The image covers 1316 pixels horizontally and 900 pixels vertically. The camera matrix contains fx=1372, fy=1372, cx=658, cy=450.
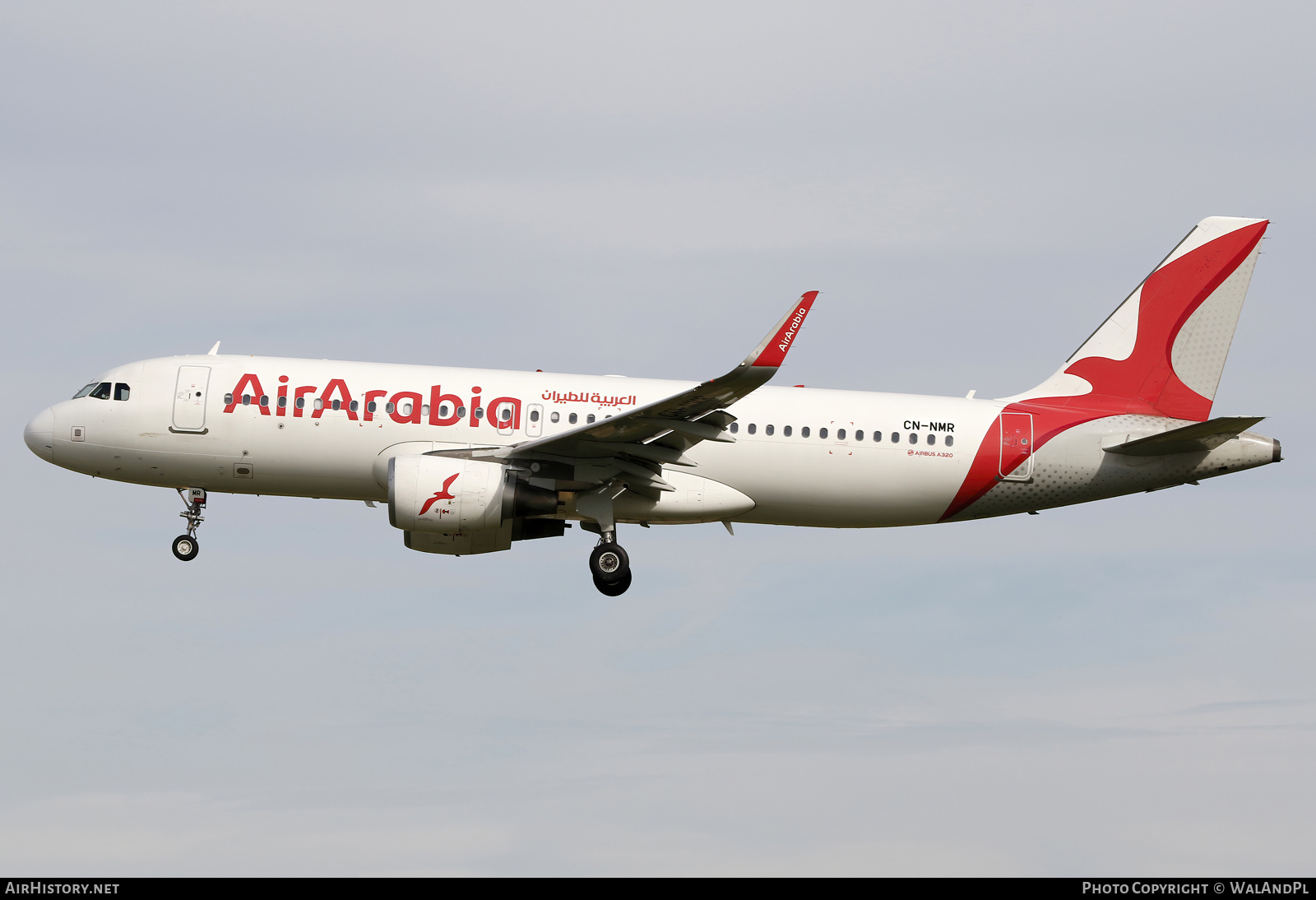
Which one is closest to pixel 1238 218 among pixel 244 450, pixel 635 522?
pixel 635 522

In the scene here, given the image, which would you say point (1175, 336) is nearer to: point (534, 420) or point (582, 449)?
point (582, 449)

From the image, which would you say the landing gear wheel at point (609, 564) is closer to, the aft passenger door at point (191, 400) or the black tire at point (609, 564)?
the black tire at point (609, 564)

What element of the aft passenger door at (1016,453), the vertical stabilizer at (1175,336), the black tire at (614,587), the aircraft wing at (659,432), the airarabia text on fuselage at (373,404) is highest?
the vertical stabilizer at (1175,336)

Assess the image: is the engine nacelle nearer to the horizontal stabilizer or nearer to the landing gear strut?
the landing gear strut

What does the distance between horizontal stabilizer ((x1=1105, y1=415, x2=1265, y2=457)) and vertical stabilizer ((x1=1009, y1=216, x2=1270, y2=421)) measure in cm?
157

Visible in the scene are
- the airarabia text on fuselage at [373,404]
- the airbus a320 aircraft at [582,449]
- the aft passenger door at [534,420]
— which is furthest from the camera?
the aft passenger door at [534,420]

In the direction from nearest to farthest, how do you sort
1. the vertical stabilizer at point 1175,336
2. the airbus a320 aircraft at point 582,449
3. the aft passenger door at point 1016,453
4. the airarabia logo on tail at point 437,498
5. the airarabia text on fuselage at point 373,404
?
the airarabia logo on tail at point 437,498 → the airbus a320 aircraft at point 582,449 → the airarabia text on fuselage at point 373,404 → the aft passenger door at point 1016,453 → the vertical stabilizer at point 1175,336

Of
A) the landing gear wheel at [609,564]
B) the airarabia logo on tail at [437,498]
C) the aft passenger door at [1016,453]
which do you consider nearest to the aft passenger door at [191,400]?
the airarabia logo on tail at [437,498]

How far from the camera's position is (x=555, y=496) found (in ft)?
88.9

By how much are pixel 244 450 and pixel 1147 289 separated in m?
20.4

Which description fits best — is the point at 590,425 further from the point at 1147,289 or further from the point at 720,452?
the point at 1147,289

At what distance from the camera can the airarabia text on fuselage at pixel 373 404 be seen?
27391 mm

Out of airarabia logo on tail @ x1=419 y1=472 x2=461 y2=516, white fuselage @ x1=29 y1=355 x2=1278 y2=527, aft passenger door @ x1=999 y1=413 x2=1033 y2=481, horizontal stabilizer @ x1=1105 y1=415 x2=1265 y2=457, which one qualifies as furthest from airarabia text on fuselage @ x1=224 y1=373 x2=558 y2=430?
horizontal stabilizer @ x1=1105 y1=415 x2=1265 y2=457

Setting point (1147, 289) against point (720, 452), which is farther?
point (1147, 289)
